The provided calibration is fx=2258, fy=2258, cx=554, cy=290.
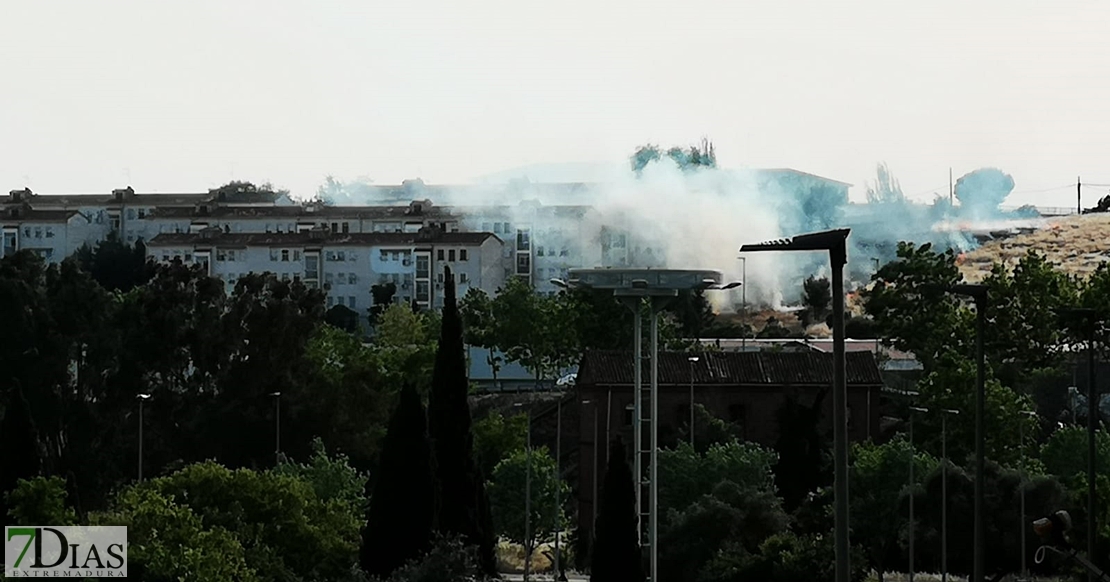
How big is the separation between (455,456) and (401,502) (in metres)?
9.47

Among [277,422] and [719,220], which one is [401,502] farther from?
[719,220]

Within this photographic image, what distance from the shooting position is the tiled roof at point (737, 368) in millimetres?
84875

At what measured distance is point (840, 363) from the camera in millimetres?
22250

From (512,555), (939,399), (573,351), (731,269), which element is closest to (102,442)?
(512,555)

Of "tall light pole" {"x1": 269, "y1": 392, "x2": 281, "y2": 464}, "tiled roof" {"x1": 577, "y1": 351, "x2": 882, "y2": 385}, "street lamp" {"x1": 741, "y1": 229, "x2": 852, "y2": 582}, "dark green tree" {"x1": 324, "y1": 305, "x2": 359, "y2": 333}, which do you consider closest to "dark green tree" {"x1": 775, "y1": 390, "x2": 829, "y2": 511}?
"tiled roof" {"x1": 577, "y1": 351, "x2": 882, "y2": 385}

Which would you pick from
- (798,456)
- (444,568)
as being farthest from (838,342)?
(798,456)

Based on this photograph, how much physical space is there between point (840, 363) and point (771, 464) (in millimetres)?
54494

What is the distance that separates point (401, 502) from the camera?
48.2 meters

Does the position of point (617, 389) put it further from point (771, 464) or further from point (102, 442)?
point (102, 442)

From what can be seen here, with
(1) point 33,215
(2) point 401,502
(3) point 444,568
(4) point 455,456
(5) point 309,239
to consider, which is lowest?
(3) point 444,568

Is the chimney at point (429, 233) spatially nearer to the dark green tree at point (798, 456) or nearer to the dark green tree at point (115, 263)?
the dark green tree at point (115, 263)

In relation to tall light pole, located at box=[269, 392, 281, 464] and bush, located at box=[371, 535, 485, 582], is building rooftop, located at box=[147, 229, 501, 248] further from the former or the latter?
bush, located at box=[371, 535, 485, 582]

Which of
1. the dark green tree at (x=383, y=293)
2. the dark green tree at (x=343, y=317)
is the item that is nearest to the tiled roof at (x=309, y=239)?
the dark green tree at (x=383, y=293)

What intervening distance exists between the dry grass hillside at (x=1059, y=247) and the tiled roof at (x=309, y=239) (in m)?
38.1
